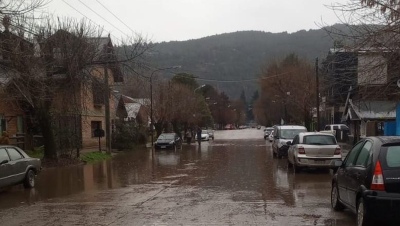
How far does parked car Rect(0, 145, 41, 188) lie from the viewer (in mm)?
13539

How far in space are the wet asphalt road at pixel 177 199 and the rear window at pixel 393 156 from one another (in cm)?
182

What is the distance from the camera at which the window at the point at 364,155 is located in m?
8.09

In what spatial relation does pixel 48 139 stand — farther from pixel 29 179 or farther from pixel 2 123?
pixel 29 179

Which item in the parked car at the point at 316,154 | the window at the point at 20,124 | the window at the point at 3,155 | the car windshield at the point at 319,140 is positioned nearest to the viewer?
the window at the point at 3,155

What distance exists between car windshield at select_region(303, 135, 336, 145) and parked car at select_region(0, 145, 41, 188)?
31.4ft

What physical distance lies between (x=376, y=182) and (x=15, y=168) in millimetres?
10385

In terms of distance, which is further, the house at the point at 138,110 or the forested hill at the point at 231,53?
the forested hill at the point at 231,53

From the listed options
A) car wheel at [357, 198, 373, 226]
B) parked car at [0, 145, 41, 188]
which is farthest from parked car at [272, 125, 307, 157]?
car wheel at [357, 198, 373, 226]

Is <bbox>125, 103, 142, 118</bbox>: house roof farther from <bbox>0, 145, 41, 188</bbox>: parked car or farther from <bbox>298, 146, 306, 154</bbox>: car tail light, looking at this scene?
<bbox>0, 145, 41, 188</bbox>: parked car

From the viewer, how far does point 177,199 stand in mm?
12133

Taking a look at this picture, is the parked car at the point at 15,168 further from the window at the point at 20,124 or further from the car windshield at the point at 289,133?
the window at the point at 20,124

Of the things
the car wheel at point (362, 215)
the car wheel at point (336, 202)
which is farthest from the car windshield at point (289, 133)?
the car wheel at point (362, 215)

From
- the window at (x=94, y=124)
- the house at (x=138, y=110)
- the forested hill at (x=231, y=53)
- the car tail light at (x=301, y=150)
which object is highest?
the forested hill at (x=231, y=53)

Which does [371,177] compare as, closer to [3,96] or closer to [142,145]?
[3,96]
